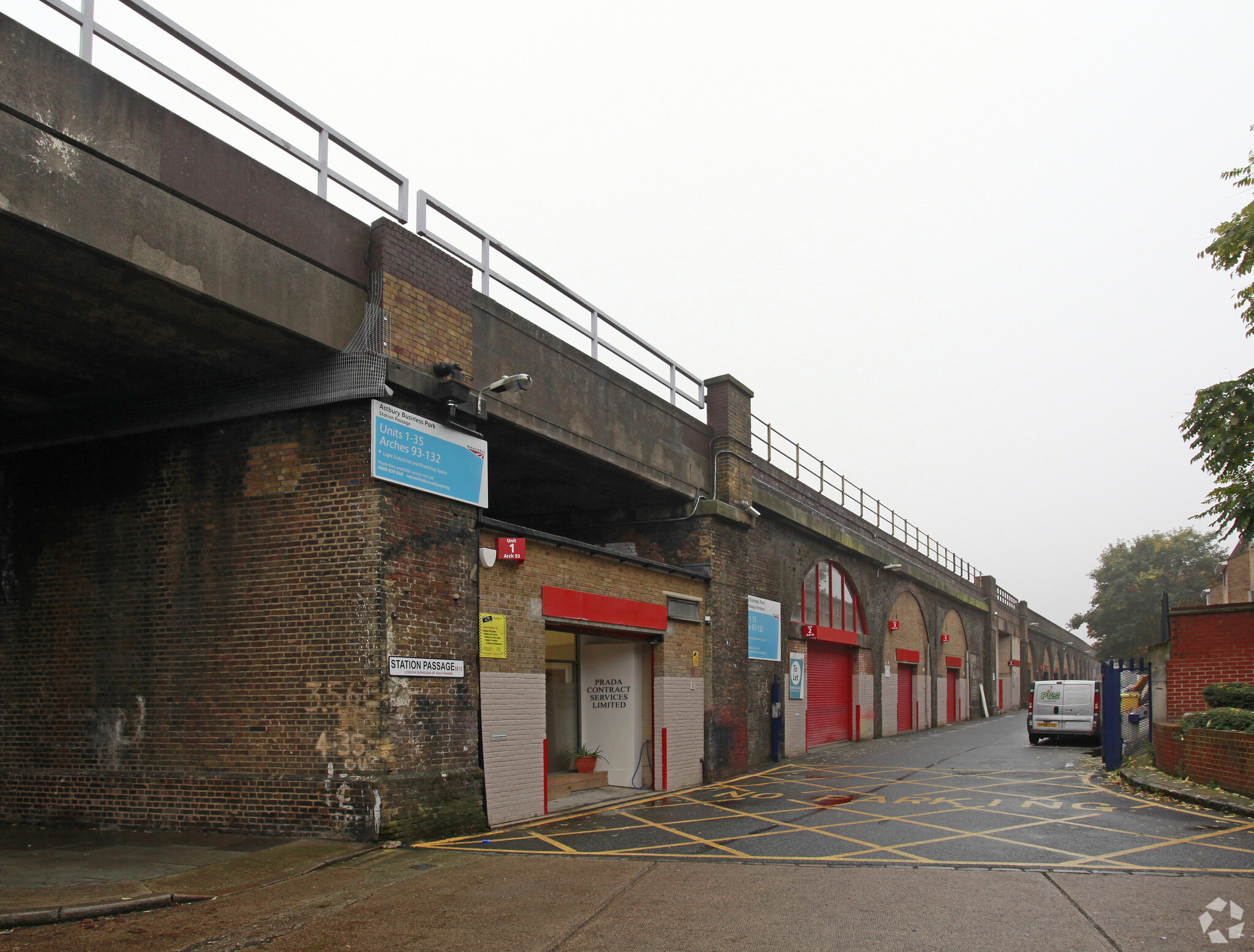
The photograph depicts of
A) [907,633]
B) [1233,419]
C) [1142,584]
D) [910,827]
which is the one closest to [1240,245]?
[1233,419]

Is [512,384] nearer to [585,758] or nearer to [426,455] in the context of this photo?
[426,455]

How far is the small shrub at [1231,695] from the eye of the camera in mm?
15125

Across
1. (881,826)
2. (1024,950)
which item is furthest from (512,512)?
(1024,950)

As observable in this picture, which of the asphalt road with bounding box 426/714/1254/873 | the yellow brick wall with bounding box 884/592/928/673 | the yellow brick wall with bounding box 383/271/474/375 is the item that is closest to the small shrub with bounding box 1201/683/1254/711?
the asphalt road with bounding box 426/714/1254/873

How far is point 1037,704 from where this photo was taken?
2620 cm

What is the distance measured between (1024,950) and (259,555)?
8794 mm

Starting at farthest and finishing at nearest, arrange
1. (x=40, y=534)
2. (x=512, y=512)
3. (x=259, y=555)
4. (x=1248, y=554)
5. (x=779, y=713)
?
(x=1248, y=554)
(x=779, y=713)
(x=512, y=512)
(x=40, y=534)
(x=259, y=555)

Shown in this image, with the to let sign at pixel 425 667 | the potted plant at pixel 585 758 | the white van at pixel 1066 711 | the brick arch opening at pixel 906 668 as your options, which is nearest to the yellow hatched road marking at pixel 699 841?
the to let sign at pixel 425 667

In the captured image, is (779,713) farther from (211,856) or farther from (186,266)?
(186,266)

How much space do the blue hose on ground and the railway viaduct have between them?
4.66 feet

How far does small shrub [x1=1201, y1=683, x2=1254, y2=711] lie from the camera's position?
49.6 ft

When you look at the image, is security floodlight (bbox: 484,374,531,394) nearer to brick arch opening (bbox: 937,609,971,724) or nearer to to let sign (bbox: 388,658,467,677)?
to let sign (bbox: 388,658,467,677)

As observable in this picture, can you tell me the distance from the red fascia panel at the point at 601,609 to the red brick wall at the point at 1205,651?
9.62m

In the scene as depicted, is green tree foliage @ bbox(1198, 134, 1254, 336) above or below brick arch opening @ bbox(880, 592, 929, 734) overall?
above
